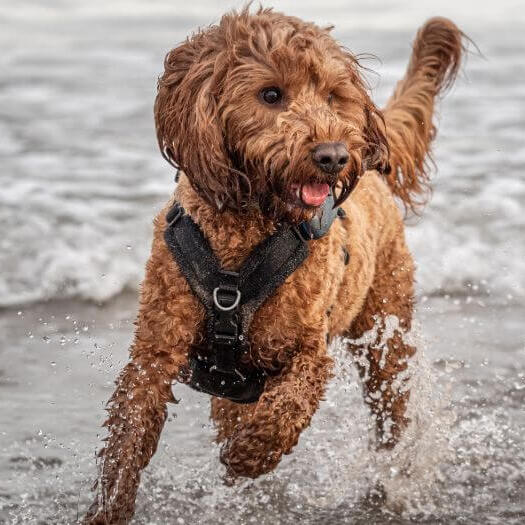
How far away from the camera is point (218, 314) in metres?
4.16

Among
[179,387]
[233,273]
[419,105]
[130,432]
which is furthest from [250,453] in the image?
[419,105]

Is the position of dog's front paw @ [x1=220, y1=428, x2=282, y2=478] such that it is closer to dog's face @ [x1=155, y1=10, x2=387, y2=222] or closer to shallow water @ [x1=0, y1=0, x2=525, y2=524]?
dog's face @ [x1=155, y1=10, x2=387, y2=222]

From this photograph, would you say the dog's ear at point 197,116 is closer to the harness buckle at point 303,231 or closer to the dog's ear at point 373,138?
the harness buckle at point 303,231

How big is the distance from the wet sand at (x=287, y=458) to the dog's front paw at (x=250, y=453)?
97cm

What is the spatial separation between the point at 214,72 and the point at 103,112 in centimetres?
967

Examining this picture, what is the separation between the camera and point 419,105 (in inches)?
232

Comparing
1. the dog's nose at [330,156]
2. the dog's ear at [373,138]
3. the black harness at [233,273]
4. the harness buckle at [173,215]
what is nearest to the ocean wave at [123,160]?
the harness buckle at [173,215]

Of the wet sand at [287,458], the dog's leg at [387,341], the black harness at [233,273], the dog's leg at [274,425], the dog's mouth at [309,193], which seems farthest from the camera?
the dog's leg at [387,341]

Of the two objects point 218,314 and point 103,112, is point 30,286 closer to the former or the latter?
point 218,314

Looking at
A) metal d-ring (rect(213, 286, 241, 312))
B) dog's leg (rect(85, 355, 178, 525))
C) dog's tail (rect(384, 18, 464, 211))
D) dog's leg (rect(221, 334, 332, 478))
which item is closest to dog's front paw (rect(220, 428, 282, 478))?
dog's leg (rect(221, 334, 332, 478))

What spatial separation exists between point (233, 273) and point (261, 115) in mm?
656

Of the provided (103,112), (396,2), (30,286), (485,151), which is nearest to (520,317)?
(30,286)

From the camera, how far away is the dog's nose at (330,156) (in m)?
3.69

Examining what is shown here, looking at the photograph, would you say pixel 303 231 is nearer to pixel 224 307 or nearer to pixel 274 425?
pixel 224 307
